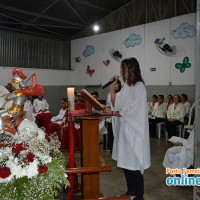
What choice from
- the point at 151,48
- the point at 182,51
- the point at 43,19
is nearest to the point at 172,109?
the point at 182,51

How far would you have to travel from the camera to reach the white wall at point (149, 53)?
25.4 ft

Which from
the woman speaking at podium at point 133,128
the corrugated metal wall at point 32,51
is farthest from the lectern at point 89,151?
the corrugated metal wall at point 32,51

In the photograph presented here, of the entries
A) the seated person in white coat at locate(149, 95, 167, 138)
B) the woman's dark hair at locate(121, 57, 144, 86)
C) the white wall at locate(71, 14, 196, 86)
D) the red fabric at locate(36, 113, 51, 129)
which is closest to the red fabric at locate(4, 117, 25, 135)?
the woman's dark hair at locate(121, 57, 144, 86)

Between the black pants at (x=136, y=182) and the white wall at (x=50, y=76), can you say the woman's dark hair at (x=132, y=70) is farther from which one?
the white wall at (x=50, y=76)

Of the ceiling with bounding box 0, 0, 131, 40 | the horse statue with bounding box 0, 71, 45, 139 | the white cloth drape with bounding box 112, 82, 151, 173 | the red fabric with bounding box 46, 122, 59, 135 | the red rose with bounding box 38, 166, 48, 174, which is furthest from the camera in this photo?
the ceiling with bounding box 0, 0, 131, 40

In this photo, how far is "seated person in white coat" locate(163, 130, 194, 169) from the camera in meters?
3.11

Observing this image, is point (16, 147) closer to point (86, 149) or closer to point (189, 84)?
point (86, 149)

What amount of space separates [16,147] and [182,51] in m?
7.33

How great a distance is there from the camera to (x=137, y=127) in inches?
95.9

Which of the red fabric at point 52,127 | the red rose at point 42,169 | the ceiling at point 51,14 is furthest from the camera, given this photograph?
the ceiling at point 51,14

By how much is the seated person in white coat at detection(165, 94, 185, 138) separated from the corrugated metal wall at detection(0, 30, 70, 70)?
6742 mm

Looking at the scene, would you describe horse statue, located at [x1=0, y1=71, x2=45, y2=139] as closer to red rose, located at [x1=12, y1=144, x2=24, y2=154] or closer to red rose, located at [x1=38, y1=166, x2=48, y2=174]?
red rose, located at [x1=12, y1=144, x2=24, y2=154]

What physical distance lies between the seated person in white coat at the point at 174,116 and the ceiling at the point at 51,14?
501 centimetres

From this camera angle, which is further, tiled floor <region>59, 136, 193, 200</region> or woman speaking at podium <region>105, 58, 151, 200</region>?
tiled floor <region>59, 136, 193, 200</region>
